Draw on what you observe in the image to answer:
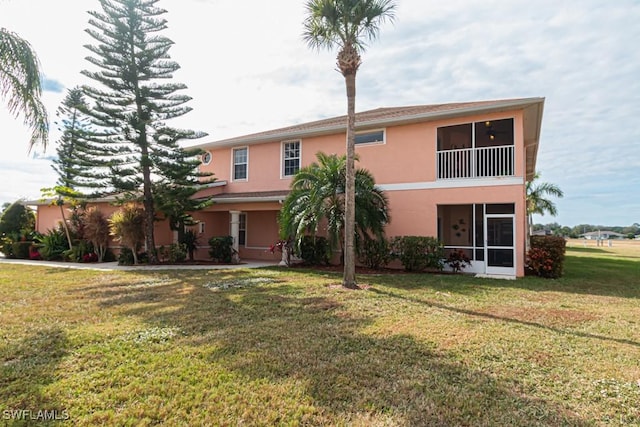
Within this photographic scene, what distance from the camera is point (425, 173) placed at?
1447cm

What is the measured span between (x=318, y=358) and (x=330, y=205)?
8.61 meters

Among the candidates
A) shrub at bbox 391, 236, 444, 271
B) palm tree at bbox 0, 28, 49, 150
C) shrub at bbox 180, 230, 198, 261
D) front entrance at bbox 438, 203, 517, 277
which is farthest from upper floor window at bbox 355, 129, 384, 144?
palm tree at bbox 0, 28, 49, 150

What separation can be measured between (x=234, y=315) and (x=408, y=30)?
9.92 metres

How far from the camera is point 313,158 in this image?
17.2 meters

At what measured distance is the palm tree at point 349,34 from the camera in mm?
9672

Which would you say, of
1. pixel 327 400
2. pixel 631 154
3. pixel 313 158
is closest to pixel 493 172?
pixel 313 158

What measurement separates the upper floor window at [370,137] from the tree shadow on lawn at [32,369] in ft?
41.7

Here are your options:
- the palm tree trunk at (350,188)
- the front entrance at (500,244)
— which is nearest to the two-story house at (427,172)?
the front entrance at (500,244)

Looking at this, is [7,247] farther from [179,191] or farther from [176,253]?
[179,191]

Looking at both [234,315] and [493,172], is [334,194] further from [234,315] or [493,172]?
[234,315]

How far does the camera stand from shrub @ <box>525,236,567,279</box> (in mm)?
12672

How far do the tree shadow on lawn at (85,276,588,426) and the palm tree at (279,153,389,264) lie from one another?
523 centimetres

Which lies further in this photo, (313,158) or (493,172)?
(313,158)

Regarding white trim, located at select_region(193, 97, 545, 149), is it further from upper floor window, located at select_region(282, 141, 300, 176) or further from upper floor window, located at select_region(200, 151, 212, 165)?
upper floor window, located at select_region(200, 151, 212, 165)
